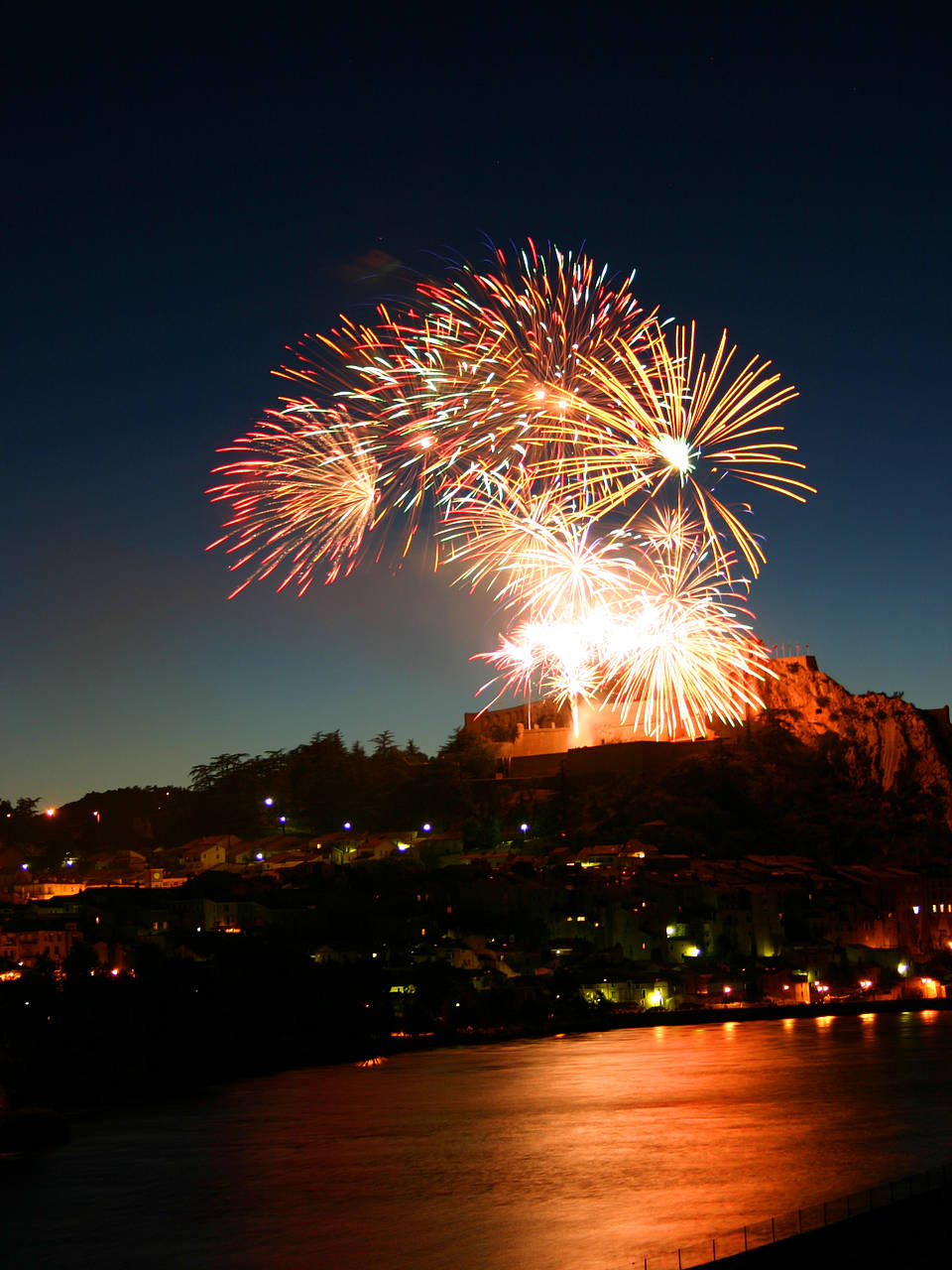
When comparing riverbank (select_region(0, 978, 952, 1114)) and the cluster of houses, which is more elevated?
the cluster of houses

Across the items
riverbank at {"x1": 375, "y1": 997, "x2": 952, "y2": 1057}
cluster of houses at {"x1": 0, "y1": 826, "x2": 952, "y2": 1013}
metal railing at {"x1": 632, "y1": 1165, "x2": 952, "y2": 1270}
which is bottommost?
metal railing at {"x1": 632, "y1": 1165, "x2": 952, "y2": 1270}

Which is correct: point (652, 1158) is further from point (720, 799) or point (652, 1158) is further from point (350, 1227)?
point (720, 799)

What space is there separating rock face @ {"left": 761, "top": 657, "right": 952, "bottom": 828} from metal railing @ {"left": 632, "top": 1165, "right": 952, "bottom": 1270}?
41.5 metres

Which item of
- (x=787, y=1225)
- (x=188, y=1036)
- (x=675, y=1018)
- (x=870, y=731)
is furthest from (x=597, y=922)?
(x=787, y=1225)

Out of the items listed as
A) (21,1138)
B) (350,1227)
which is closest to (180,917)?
(21,1138)

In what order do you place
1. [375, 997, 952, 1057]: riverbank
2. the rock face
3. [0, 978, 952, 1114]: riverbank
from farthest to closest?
the rock face < [375, 997, 952, 1057]: riverbank < [0, 978, 952, 1114]: riverbank

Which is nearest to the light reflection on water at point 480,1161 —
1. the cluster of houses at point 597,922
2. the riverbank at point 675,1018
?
the riverbank at point 675,1018

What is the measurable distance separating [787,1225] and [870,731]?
1733 inches

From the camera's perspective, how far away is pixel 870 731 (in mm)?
57594

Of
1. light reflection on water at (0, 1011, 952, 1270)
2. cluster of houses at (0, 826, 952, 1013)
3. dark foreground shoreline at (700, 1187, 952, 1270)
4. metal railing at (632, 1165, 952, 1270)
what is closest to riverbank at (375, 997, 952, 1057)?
cluster of houses at (0, 826, 952, 1013)

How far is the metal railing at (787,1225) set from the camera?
587 inches

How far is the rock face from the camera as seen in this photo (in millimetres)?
56938

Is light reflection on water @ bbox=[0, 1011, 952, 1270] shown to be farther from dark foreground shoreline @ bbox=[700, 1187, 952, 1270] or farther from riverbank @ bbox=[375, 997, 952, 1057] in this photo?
riverbank @ bbox=[375, 997, 952, 1057]

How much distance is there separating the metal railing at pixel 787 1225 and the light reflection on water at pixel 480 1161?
0.70 metres
